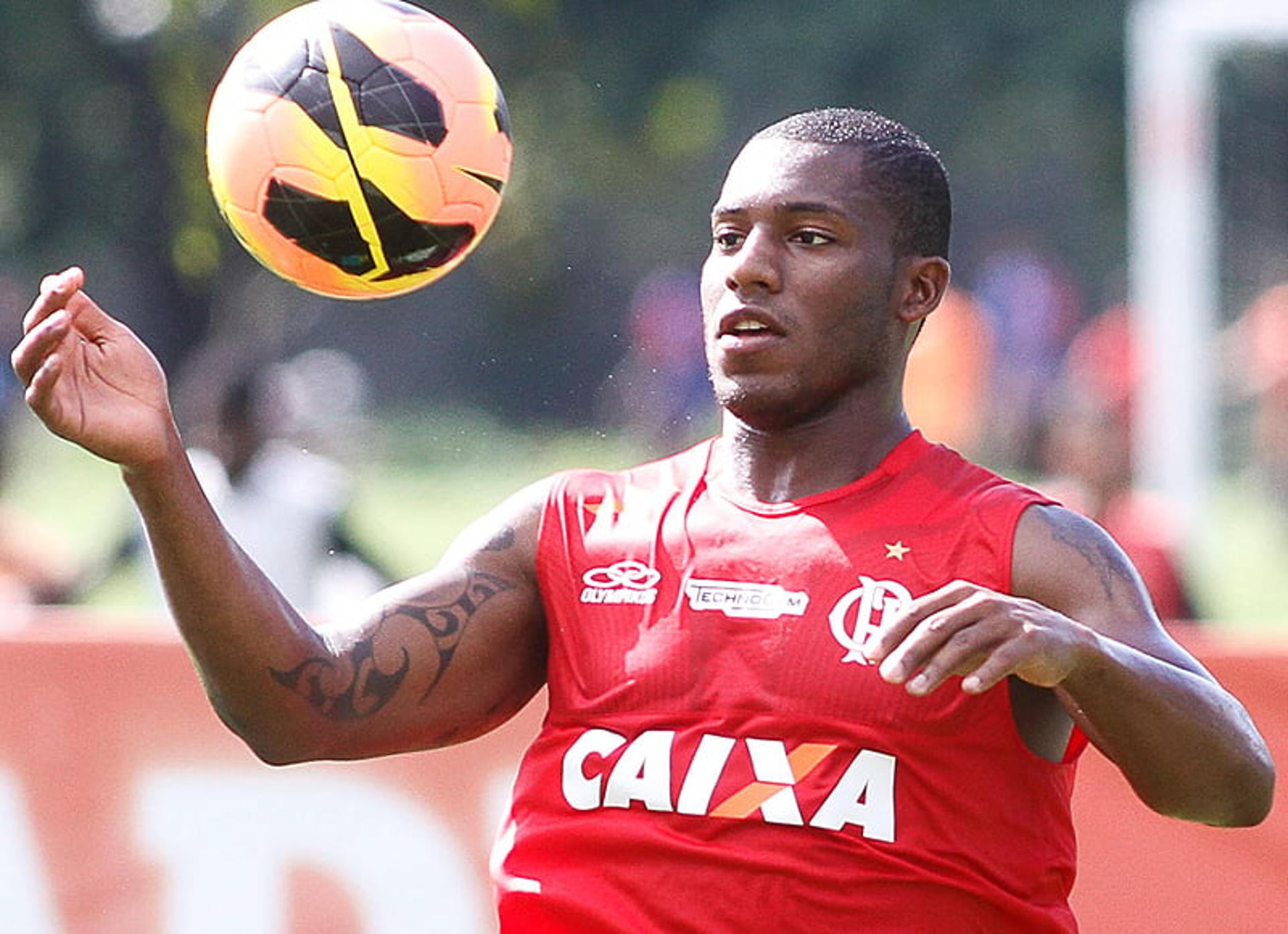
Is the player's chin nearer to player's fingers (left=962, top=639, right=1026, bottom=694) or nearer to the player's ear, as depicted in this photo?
the player's ear

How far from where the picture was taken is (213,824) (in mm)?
5422

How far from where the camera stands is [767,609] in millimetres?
3939

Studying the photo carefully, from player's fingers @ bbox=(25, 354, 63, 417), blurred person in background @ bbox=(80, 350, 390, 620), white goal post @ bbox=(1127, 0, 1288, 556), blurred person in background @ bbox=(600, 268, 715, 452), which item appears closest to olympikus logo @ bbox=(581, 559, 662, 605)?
player's fingers @ bbox=(25, 354, 63, 417)

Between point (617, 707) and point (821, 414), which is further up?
point (821, 414)

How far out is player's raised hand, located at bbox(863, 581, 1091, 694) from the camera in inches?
131

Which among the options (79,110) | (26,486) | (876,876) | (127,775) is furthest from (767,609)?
(79,110)

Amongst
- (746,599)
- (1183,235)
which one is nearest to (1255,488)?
(1183,235)

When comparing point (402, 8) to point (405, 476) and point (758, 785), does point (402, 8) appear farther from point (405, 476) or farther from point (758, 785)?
point (405, 476)

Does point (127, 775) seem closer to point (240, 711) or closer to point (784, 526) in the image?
point (240, 711)

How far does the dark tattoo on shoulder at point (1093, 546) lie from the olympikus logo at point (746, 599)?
1.36 feet

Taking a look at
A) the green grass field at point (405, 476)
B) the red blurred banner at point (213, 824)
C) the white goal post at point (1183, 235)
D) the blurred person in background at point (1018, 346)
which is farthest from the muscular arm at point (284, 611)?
the blurred person in background at point (1018, 346)

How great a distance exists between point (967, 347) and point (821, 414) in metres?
12.5

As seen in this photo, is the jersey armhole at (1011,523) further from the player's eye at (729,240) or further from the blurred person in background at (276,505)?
the blurred person in background at (276,505)

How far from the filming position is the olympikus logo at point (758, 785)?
3.80 m
